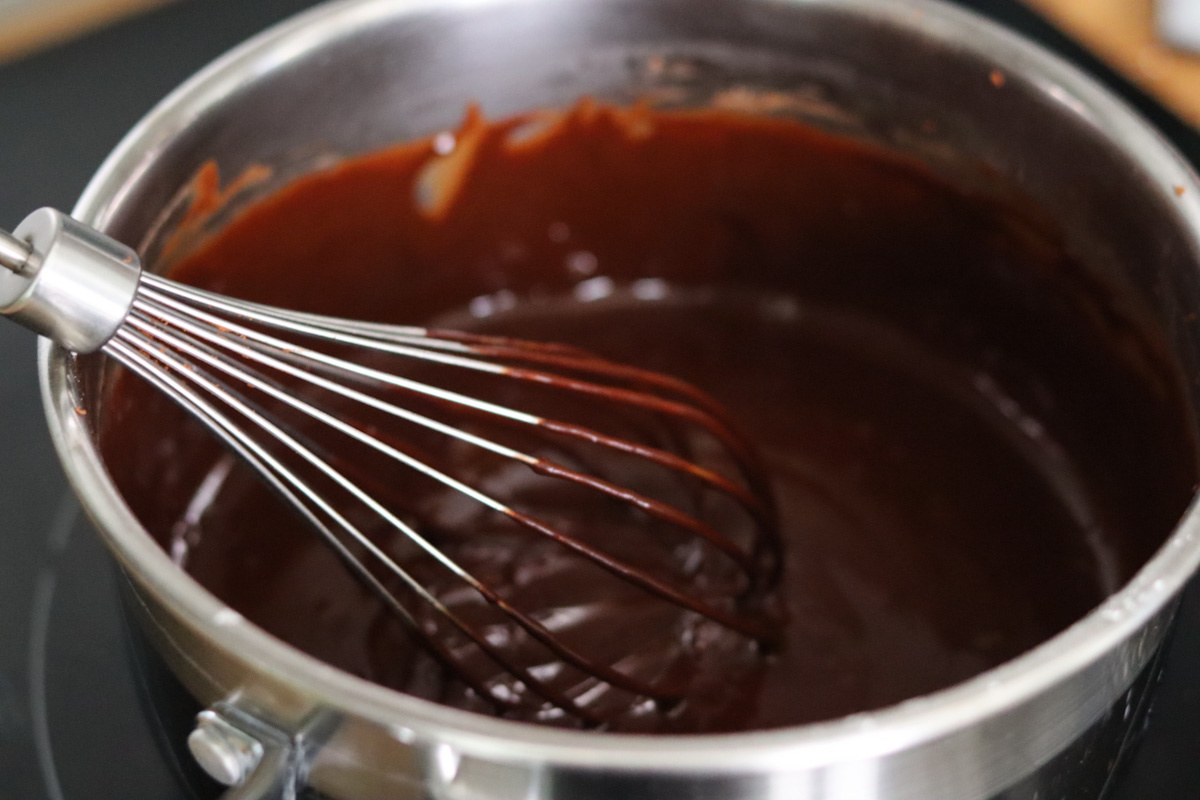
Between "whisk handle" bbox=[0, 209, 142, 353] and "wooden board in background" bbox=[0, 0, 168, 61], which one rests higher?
"wooden board in background" bbox=[0, 0, 168, 61]

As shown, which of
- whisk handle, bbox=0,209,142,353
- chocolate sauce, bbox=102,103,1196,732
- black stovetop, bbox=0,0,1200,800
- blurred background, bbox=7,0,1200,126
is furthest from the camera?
blurred background, bbox=7,0,1200,126

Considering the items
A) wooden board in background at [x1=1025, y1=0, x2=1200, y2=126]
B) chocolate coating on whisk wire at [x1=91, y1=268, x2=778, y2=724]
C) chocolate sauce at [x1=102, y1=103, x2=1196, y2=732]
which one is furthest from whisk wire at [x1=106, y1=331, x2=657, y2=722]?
wooden board in background at [x1=1025, y1=0, x2=1200, y2=126]

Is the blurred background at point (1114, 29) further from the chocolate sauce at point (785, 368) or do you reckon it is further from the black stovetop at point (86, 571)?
the chocolate sauce at point (785, 368)

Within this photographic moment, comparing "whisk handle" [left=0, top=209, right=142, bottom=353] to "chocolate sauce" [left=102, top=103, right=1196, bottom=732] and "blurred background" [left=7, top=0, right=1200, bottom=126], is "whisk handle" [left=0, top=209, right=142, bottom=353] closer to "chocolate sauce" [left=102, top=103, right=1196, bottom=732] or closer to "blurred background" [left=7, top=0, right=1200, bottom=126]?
"chocolate sauce" [left=102, top=103, right=1196, bottom=732]

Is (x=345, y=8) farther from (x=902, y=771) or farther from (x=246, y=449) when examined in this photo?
(x=902, y=771)

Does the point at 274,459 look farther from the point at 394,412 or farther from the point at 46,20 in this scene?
the point at 46,20

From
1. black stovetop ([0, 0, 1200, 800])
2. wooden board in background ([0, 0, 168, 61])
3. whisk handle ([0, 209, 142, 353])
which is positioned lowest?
black stovetop ([0, 0, 1200, 800])

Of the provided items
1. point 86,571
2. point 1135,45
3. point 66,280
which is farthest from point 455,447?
point 1135,45
